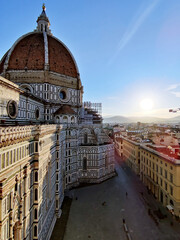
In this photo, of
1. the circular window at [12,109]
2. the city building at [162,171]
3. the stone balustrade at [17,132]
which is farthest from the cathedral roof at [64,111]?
the stone balustrade at [17,132]

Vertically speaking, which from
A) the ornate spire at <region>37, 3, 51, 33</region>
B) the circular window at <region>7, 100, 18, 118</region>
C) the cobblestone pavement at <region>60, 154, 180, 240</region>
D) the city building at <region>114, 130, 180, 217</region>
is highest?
the ornate spire at <region>37, 3, 51, 33</region>

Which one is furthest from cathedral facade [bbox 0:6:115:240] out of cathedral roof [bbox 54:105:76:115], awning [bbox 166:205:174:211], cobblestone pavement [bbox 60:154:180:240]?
A: awning [bbox 166:205:174:211]

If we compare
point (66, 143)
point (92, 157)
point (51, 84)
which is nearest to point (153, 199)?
point (92, 157)

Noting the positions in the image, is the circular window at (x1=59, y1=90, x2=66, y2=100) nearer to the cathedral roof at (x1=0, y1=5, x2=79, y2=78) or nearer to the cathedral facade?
the cathedral facade

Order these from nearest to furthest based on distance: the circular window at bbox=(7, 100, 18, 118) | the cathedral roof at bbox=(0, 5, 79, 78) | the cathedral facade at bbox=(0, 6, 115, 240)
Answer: the cathedral facade at bbox=(0, 6, 115, 240), the circular window at bbox=(7, 100, 18, 118), the cathedral roof at bbox=(0, 5, 79, 78)

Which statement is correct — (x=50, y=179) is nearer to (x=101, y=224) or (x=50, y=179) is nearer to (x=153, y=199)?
(x=101, y=224)

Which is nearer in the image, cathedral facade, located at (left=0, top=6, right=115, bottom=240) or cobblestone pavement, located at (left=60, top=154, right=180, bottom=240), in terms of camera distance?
cathedral facade, located at (left=0, top=6, right=115, bottom=240)
